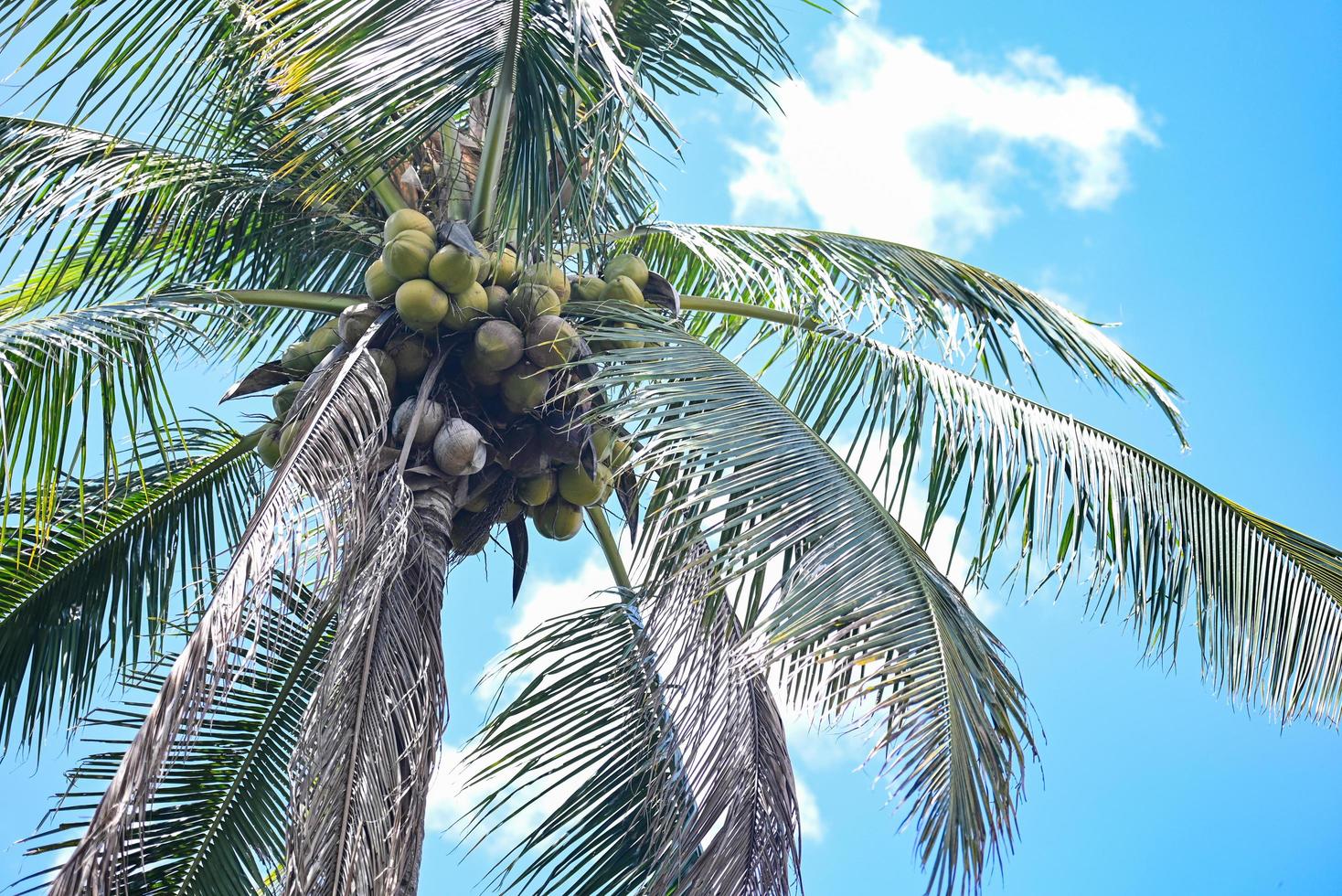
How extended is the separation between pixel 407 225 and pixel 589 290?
26.5 inches

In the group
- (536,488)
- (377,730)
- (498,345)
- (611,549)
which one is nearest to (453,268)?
(498,345)

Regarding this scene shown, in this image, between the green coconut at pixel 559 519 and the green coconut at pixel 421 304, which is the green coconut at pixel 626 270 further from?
the green coconut at pixel 559 519

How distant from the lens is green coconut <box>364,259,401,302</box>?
455 cm

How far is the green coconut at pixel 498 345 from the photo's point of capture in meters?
4.47

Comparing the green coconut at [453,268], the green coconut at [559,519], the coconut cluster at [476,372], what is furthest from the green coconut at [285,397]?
the green coconut at [559,519]

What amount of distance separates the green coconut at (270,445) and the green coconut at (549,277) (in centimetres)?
96

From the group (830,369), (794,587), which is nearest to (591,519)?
(830,369)

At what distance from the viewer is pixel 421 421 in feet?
14.6

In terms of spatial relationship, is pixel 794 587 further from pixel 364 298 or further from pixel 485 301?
pixel 364 298

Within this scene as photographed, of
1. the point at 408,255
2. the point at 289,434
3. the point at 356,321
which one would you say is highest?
the point at 408,255

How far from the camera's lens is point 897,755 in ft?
12.2

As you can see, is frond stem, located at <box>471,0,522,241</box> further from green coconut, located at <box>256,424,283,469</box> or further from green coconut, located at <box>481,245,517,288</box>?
green coconut, located at <box>256,424,283,469</box>

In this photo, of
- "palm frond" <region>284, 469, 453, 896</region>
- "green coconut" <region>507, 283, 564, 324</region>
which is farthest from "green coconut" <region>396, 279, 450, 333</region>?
"palm frond" <region>284, 469, 453, 896</region>

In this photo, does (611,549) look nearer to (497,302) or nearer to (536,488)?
(536,488)
